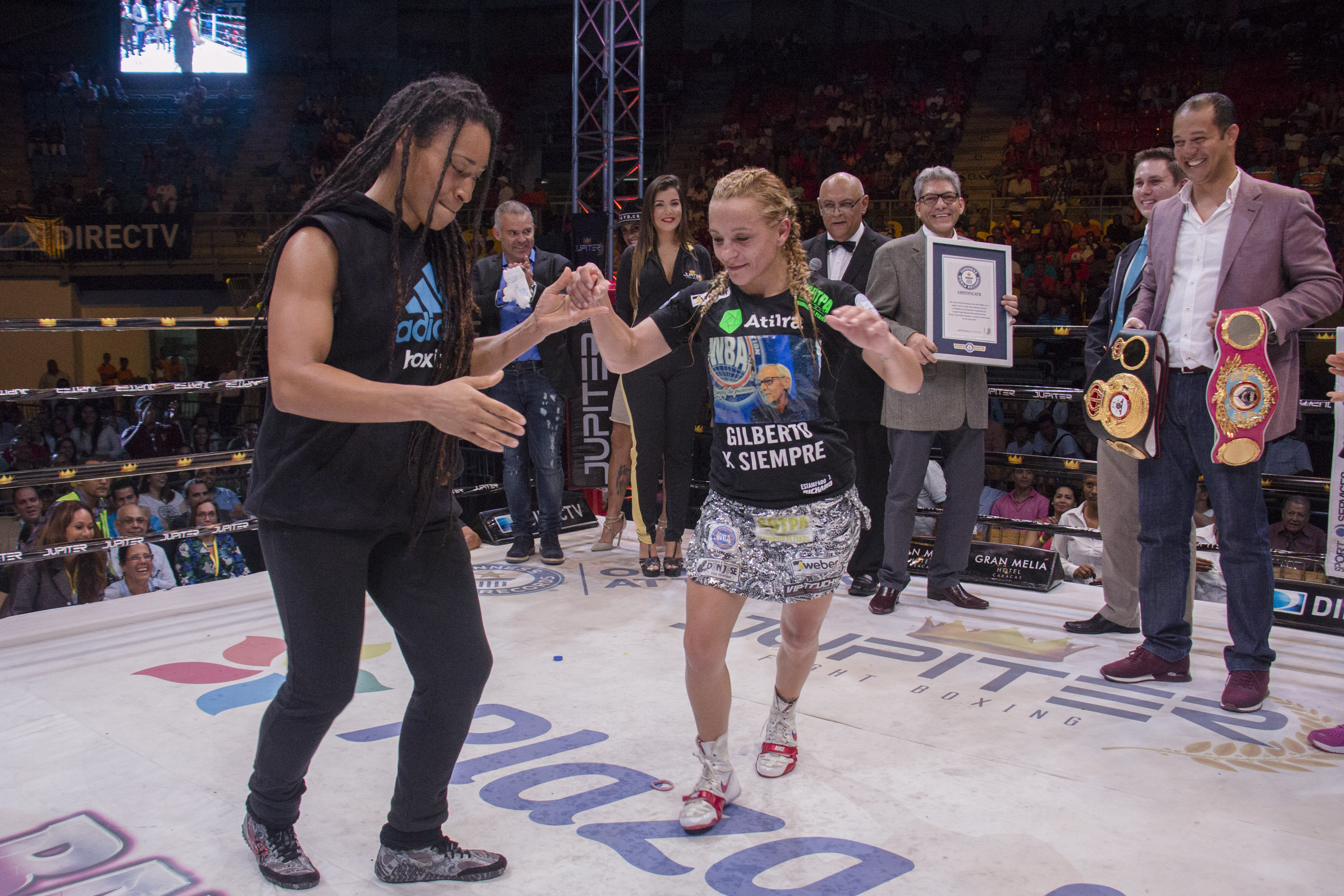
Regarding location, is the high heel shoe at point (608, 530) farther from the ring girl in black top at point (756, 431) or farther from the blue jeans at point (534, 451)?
the ring girl in black top at point (756, 431)

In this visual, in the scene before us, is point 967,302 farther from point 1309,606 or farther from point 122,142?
point 122,142

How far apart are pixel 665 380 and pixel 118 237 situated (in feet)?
38.3

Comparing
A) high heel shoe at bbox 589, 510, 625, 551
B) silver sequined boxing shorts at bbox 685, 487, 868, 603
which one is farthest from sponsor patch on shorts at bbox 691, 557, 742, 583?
high heel shoe at bbox 589, 510, 625, 551

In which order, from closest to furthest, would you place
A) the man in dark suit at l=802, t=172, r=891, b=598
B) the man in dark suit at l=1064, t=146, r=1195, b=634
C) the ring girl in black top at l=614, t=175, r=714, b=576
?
1. the man in dark suit at l=1064, t=146, r=1195, b=634
2. the man in dark suit at l=802, t=172, r=891, b=598
3. the ring girl in black top at l=614, t=175, r=714, b=576

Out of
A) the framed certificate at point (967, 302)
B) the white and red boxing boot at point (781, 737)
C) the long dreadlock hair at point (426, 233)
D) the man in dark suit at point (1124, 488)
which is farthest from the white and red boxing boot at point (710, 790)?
the framed certificate at point (967, 302)

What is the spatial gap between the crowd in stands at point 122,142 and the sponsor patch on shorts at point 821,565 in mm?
13708

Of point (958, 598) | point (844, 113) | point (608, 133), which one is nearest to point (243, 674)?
point (958, 598)

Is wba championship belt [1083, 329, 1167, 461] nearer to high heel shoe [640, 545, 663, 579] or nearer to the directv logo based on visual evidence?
high heel shoe [640, 545, 663, 579]

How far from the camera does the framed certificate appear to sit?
143 inches

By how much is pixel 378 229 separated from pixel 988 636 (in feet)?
8.41

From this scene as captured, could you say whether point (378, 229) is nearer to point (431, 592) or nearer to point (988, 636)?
point (431, 592)

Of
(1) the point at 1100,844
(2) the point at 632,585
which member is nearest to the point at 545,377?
(2) the point at 632,585

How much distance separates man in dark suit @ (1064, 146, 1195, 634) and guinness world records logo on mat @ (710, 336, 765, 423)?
1.78 metres

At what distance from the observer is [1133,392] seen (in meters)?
2.92
